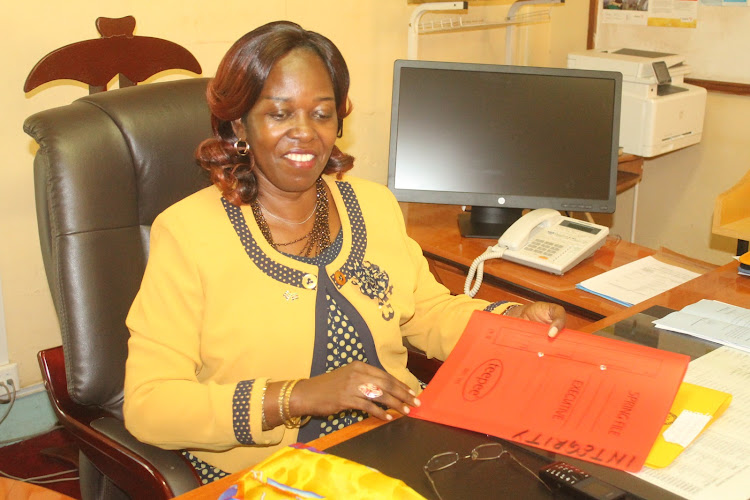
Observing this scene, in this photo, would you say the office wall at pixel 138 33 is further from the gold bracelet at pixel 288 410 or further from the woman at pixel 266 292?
the gold bracelet at pixel 288 410

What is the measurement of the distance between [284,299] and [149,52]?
0.92 meters

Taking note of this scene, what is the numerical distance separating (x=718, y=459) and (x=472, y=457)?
0.32 m

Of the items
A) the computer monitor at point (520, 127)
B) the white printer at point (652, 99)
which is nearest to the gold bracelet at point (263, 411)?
the computer monitor at point (520, 127)

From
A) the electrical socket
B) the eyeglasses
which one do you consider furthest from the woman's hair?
the electrical socket

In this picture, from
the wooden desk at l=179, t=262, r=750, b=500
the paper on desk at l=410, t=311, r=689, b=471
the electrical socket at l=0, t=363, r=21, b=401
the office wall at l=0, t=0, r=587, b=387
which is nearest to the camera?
the paper on desk at l=410, t=311, r=689, b=471

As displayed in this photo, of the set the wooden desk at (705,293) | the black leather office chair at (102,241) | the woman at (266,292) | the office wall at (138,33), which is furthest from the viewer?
the office wall at (138,33)

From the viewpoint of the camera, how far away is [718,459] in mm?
1033

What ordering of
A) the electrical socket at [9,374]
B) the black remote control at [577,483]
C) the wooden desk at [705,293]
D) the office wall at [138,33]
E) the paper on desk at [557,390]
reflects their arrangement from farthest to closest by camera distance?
the electrical socket at [9,374] → the office wall at [138,33] → the wooden desk at [705,293] → the paper on desk at [557,390] → the black remote control at [577,483]

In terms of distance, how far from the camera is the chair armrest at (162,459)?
47.6 inches

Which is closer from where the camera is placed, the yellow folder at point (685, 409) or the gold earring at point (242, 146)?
the yellow folder at point (685, 409)

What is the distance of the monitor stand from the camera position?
84.8 inches

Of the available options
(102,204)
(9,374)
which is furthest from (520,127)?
(9,374)

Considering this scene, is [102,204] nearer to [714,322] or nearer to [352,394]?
[352,394]

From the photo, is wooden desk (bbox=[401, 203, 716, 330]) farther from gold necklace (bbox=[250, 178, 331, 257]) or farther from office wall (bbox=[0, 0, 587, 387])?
office wall (bbox=[0, 0, 587, 387])
